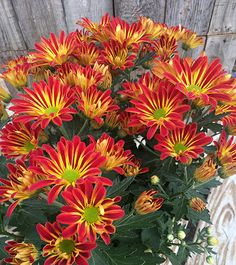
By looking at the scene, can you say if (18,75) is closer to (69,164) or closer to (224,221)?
(69,164)

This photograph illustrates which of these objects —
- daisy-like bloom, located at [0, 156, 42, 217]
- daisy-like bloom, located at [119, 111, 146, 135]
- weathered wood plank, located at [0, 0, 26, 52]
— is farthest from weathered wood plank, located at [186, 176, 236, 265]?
weathered wood plank, located at [0, 0, 26, 52]

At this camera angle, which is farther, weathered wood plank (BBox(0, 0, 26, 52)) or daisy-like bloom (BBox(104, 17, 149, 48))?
weathered wood plank (BBox(0, 0, 26, 52))

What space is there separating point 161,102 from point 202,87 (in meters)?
0.07

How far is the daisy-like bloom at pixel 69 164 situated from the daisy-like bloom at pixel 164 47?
0.31 m

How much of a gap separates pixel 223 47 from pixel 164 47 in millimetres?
830

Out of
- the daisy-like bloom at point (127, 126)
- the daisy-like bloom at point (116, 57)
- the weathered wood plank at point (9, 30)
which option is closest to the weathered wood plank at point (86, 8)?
the weathered wood plank at point (9, 30)

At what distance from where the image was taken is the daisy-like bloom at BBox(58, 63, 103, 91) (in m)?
0.56

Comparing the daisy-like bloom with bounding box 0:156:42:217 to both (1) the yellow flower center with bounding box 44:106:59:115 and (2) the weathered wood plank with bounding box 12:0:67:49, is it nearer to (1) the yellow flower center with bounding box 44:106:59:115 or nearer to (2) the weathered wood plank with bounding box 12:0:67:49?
(1) the yellow flower center with bounding box 44:106:59:115

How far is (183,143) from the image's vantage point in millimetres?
534

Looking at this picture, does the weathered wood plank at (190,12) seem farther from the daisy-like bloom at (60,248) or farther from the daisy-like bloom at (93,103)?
the daisy-like bloom at (60,248)

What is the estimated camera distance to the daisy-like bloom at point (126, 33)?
67 centimetres

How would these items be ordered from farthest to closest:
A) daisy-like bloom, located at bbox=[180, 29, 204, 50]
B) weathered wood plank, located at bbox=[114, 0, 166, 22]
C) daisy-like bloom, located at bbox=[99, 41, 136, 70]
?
weathered wood plank, located at bbox=[114, 0, 166, 22], daisy-like bloom, located at bbox=[180, 29, 204, 50], daisy-like bloom, located at bbox=[99, 41, 136, 70]

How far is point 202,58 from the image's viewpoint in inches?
21.5

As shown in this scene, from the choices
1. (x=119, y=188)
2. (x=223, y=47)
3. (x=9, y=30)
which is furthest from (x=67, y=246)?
(x=223, y=47)
